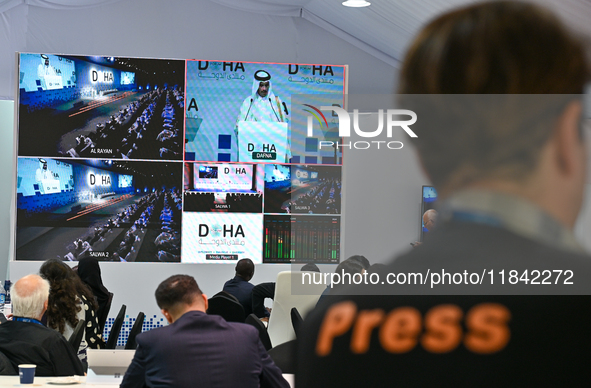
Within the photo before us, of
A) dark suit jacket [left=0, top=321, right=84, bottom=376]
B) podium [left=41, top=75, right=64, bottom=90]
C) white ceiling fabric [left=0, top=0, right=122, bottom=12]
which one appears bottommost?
dark suit jacket [left=0, top=321, right=84, bottom=376]

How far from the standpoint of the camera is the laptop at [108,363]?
113 inches

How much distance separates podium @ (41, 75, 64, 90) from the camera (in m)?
6.59

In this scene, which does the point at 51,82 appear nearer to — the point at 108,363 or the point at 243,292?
the point at 243,292

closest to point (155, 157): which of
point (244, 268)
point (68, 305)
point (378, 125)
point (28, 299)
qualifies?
point (244, 268)

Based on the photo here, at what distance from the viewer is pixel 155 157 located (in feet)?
22.1

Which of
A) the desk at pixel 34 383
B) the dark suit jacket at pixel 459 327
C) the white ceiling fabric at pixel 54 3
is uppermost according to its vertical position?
the white ceiling fabric at pixel 54 3

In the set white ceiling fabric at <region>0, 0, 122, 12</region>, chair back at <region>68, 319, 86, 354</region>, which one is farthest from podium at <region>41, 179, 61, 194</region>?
chair back at <region>68, 319, 86, 354</region>

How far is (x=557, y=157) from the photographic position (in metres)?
0.42

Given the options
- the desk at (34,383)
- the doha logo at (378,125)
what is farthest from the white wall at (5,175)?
the doha logo at (378,125)

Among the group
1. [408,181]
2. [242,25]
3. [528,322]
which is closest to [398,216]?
[408,181]

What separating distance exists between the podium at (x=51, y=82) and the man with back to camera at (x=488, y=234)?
266 inches

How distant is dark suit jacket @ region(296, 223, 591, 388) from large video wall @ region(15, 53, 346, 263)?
246 inches

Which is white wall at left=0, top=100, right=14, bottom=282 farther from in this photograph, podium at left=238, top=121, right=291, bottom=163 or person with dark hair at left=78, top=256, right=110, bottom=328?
person with dark hair at left=78, top=256, right=110, bottom=328

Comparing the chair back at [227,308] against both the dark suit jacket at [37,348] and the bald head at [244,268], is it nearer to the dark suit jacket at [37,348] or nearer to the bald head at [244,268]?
the bald head at [244,268]
